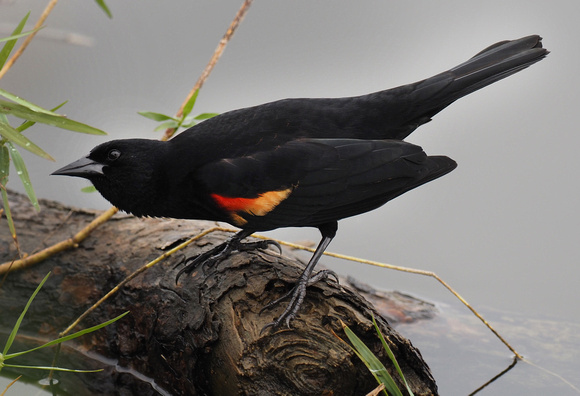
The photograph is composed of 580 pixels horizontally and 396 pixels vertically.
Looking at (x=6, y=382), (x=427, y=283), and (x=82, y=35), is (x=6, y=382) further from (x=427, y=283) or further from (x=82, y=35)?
(x=82, y=35)

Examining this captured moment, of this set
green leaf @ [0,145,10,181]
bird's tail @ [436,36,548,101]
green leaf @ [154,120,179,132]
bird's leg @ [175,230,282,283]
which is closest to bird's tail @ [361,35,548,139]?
bird's tail @ [436,36,548,101]

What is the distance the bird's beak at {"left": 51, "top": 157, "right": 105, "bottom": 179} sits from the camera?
107 inches

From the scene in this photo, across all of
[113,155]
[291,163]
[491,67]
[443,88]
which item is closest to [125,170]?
[113,155]

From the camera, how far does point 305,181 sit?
105 inches

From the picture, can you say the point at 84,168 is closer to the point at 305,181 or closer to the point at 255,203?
the point at 255,203

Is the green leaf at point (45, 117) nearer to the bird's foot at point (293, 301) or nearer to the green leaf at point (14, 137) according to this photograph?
the green leaf at point (14, 137)

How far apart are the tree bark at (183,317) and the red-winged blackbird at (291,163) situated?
0.11m

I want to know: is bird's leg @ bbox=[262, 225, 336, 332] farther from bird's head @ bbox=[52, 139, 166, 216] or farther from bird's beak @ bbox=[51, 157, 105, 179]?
bird's beak @ bbox=[51, 157, 105, 179]

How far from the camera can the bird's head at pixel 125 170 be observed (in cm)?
276

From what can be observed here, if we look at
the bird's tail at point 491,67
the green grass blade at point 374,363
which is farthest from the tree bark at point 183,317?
the bird's tail at point 491,67

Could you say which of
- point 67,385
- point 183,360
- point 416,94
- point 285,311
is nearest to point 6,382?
point 67,385

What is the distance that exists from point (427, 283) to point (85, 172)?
195 cm

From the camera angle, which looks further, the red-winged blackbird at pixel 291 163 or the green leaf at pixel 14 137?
the red-winged blackbird at pixel 291 163

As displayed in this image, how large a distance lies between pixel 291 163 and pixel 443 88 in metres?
Result: 0.72
